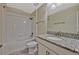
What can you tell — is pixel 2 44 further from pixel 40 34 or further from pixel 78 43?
pixel 78 43

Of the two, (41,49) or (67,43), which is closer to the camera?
(67,43)

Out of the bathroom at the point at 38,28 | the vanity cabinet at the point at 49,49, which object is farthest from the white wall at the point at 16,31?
the vanity cabinet at the point at 49,49

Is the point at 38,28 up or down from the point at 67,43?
up

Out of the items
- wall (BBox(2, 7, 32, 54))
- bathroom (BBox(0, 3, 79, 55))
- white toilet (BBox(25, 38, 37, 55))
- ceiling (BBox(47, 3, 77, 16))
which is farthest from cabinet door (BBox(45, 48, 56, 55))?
ceiling (BBox(47, 3, 77, 16))

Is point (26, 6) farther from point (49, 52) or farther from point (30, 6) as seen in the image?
point (49, 52)

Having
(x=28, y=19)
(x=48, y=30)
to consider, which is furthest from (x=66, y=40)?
(x=28, y=19)

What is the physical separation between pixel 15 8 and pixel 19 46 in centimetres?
43

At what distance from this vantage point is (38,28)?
1406 millimetres

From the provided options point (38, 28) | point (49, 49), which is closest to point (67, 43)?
point (49, 49)

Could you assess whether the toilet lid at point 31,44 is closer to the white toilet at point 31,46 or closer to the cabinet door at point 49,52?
the white toilet at point 31,46

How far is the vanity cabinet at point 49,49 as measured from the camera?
1250 mm

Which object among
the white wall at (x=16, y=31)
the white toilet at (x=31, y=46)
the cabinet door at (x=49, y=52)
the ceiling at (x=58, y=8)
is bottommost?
the cabinet door at (x=49, y=52)

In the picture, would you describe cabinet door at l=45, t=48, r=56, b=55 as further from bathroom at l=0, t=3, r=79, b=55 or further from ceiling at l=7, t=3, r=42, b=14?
ceiling at l=7, t=3, r=42, b=14

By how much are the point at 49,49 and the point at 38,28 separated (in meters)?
0.27
